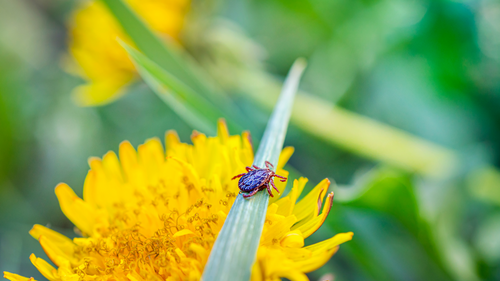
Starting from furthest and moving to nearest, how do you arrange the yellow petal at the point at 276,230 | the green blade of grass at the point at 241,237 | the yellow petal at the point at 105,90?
1. the yellow petal at the point at 105,90
2. the yellow petal at the point at 276,230
3. the green blade of grass at the point at 241,237

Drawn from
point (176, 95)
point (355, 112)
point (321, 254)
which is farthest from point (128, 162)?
point (355, 112)

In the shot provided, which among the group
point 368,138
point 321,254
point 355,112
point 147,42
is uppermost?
point 355,112

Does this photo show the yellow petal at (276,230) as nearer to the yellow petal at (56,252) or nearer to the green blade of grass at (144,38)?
the yellow petal at (56,252)

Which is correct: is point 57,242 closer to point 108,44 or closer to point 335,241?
point 335,241

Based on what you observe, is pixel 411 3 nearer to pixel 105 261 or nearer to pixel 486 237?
pixel 486 237

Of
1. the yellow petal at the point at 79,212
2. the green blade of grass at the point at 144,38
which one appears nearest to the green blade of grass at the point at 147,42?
the green blade of grass at the point at 144,38

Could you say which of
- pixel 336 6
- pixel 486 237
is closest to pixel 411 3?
pixel 336 6
